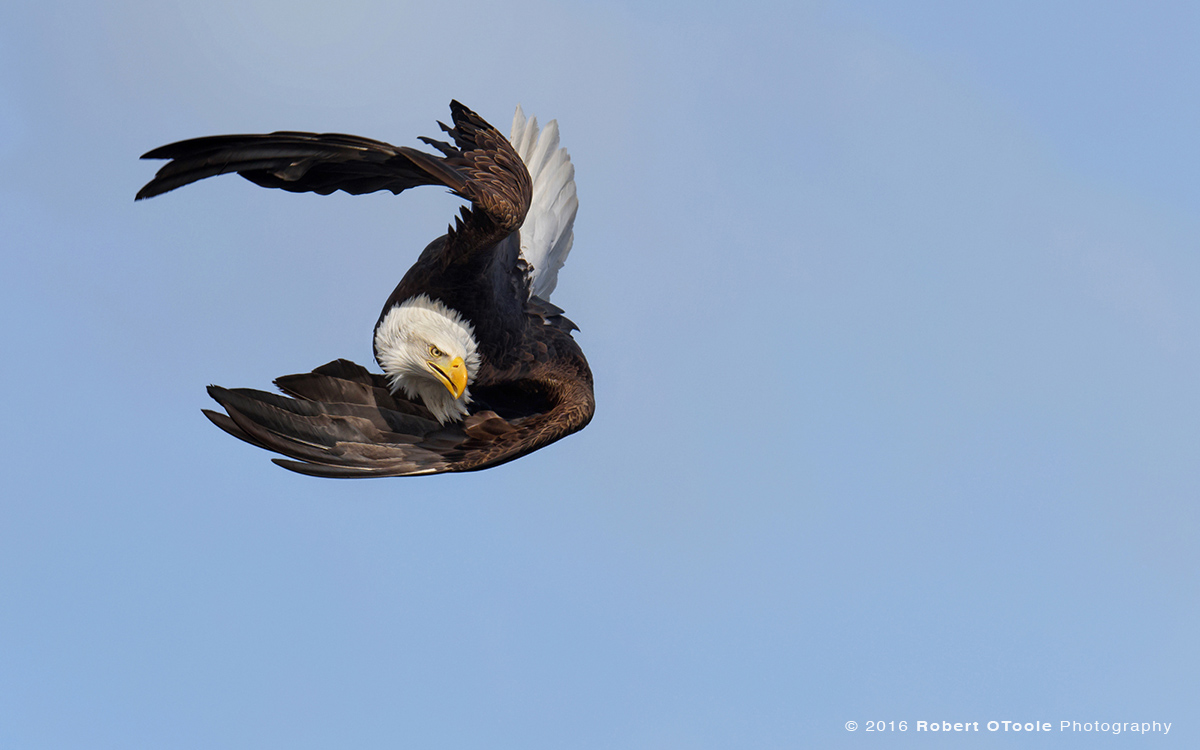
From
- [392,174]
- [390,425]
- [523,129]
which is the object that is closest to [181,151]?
[392,174]

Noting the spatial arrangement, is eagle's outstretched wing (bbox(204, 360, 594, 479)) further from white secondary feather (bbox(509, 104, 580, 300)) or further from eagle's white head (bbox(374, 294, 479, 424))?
white secondary feather (bbox(509, 104, 580, 300))

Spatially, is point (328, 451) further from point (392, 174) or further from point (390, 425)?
point (392, 174)

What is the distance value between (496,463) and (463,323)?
3.65 ft

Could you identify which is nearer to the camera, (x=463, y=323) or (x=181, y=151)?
(x=181, y=151)

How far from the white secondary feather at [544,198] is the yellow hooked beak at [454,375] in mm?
2052

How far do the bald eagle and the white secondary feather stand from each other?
86 centimetres

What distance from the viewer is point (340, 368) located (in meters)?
7.52

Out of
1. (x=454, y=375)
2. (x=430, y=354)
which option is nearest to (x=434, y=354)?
(x=430, y=354)

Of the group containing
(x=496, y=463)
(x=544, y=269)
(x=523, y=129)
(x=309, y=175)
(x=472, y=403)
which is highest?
(x=523, y=129)

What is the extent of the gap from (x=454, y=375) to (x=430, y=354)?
24cm

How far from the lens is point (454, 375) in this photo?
7.23 m

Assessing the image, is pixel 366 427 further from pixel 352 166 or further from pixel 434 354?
pixel 352 166

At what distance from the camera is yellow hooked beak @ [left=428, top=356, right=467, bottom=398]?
7230 mm

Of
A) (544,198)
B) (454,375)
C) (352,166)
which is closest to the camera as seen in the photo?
(352,166)
